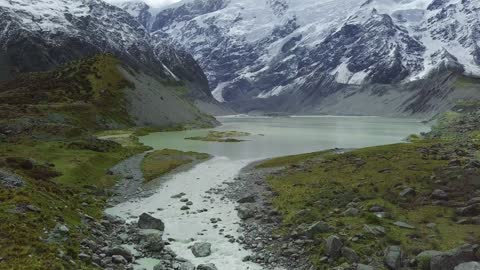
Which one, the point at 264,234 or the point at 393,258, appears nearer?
the point at 393,258

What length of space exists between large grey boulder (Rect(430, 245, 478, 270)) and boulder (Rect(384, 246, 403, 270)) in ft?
6.86

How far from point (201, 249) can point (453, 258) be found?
53.0 ft

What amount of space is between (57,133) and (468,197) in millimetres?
89587

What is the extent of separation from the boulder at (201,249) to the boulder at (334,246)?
Result: 8216 millimetres

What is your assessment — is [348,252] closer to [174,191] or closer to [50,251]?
[50,251]

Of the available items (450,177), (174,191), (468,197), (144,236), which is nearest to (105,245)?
(144,236)

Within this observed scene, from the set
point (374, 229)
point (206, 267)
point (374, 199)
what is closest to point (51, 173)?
point (206, 267)

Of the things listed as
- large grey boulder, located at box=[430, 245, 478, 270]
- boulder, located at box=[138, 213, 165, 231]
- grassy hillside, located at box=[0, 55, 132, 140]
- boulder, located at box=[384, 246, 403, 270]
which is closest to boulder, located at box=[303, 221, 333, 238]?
boulder, located at box=[384, 246, 403, 270]

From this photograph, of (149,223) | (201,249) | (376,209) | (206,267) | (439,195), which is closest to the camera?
(206,267)

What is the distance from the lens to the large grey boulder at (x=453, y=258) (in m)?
27.4

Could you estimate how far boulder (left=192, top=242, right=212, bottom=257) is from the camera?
34125mm

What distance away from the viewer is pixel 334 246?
31844 millimetres

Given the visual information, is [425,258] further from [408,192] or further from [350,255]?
[408,192]

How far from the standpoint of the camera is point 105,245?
112 ft
